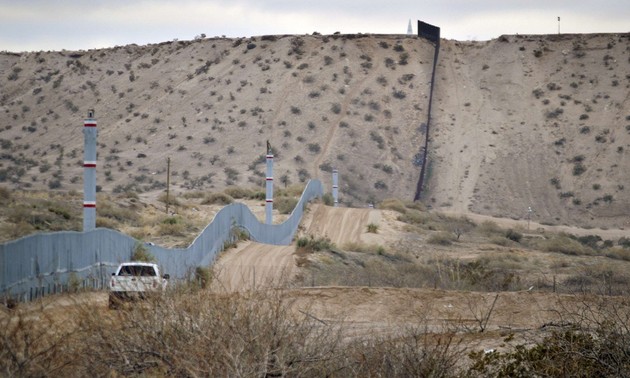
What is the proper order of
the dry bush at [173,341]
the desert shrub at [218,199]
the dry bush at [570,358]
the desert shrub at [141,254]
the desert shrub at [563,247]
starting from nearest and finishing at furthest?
1. the dry bush at [173,341]
2. the dry bush at [570,358]
3. the desert shrub at [141,254]
4. the desert shrub at [563,247]
5. the desert shrub at [218,199]

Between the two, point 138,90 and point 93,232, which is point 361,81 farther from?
point 93,232

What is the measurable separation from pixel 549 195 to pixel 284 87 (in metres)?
25.1

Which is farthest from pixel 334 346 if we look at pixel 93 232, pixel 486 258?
Answer: pixel 486 258

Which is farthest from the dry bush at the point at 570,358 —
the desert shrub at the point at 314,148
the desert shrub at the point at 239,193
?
the desert shrub at the point at 314,148

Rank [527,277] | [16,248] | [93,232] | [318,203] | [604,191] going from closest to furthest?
[16,248]
[93,232]
[527,277]
[318,203]
[604,191]

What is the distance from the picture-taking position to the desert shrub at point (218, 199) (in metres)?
60.4

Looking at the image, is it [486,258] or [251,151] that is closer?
[486,258]

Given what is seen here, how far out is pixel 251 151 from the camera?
274ft

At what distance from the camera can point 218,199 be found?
60906 mm

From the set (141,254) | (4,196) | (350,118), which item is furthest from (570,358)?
(350,118)

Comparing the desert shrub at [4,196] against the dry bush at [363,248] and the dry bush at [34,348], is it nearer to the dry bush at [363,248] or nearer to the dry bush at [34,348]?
the dry bush at [363,248]

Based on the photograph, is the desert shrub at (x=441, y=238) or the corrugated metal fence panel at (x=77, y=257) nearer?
the corrugated metal fence panel at (x=77, y=257)

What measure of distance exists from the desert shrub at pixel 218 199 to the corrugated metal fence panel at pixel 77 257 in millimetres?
24161

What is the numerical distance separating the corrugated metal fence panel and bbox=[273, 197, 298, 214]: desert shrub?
21486 mm
